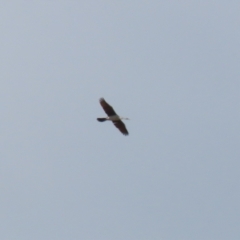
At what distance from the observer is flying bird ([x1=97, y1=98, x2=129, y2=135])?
11744 cm

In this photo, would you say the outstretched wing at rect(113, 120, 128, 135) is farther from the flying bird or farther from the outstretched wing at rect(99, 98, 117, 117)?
the outstretched wing at rect(99, 98, 117, 117)

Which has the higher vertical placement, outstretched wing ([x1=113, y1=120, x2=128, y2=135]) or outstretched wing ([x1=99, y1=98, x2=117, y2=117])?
outstretched wing ([x1=99, y1=98, x2=117, y2=117])

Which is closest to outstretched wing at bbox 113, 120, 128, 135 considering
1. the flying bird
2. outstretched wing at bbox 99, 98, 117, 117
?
the flying bird

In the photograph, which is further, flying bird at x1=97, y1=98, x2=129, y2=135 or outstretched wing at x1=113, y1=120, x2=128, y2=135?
outstretched wing at x1=113, y1=120, x2=128, y2=135

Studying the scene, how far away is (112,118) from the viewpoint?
11869 cm

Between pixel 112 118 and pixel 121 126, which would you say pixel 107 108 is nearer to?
pixel 112 118

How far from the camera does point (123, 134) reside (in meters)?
120

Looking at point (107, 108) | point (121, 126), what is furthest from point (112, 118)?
point (121, 126)

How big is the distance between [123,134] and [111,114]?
2371 mm

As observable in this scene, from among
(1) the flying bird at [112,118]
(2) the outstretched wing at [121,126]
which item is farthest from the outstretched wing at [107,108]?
(2) the outstretched wing at [121,126]

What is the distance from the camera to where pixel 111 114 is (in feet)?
388

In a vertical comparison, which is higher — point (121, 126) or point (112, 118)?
point (112, 118)

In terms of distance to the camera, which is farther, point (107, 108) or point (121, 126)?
point (121, 126)

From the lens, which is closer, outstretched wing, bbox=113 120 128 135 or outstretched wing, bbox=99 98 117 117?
outstretched wing, bbox=99 98 117 117
